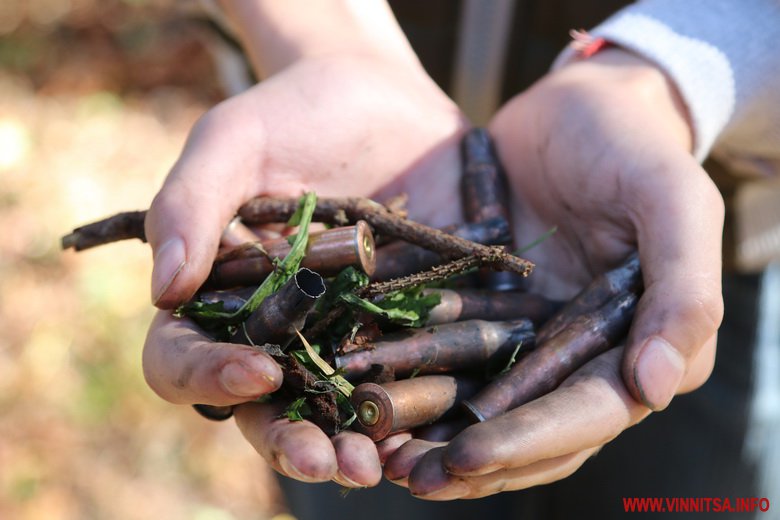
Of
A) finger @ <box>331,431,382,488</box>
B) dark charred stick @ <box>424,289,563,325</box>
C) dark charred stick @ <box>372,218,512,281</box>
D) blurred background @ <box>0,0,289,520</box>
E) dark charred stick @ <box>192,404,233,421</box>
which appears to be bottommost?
blurred background @ <box>0,0,289,520</box>

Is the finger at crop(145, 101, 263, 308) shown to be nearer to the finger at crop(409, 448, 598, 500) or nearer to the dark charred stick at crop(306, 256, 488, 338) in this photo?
the dark charred stick at crop(306, 256, 488, 338)

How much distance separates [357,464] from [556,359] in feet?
3.80

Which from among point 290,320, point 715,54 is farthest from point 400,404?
point 715,54

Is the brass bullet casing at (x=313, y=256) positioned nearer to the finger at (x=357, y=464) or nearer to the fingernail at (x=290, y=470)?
the finger at (x=357, y=464)

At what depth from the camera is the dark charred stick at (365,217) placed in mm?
4043

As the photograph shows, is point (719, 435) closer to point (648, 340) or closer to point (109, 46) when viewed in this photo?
point (648, 340)

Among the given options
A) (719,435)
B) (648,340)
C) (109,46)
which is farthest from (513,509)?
Answer: (109,46)

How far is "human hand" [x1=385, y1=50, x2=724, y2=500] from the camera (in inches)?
124

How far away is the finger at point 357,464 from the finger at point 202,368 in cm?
38

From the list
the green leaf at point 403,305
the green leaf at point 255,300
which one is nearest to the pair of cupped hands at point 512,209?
the green leaf at point 255,300

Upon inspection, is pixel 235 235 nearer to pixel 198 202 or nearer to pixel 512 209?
pixel 198 202

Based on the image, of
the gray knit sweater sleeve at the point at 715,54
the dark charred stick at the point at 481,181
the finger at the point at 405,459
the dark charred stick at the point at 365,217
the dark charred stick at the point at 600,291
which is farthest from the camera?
the dark charred stick at the point at 481,181

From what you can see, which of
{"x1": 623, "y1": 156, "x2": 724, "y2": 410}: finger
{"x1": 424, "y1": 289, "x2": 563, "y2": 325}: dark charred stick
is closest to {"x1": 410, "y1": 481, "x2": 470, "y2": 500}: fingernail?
{"x1": 623, "y1": 156, "x2": 724, "y2": 410}: finger

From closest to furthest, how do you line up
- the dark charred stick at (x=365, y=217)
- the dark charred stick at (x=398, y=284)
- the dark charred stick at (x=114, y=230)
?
1. the dark charred stick at (x=398, y=284)
2. the dark charred stick at (x=365, y=217)
3. the dark charred stick at (x=114, y=230)
